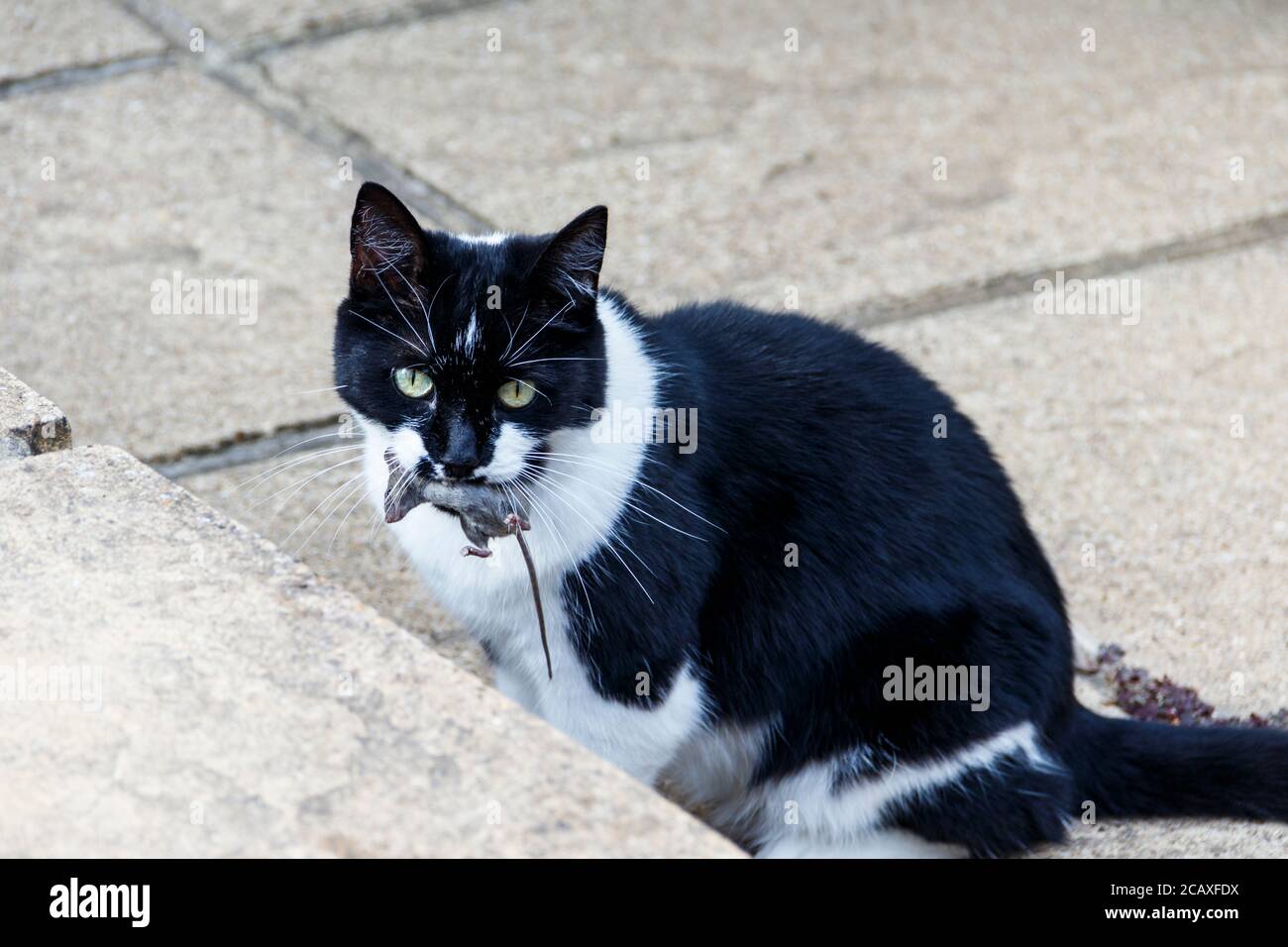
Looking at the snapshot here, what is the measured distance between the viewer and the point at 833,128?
568cm

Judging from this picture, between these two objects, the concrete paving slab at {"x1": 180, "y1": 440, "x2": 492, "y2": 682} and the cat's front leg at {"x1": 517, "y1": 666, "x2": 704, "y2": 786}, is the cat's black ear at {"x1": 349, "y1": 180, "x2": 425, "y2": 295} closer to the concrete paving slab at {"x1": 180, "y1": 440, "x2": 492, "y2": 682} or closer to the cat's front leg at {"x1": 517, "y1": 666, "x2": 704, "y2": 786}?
the cat's front leg at {"x1": 517, "y1": 666, "x2": 704, "y2": 786}

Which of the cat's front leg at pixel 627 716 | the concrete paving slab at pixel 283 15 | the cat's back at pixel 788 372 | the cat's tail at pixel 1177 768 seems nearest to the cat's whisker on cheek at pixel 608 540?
the cat's front leg at pixel 627 716

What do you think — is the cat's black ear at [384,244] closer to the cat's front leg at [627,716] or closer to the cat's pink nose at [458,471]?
the cat's pink nose at [458,471]

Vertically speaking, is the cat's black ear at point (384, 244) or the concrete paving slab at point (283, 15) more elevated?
the concrete paving slab at point (283, 15)

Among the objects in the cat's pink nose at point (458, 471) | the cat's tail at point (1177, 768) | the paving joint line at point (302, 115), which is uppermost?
the paving joint line at point (302, 115)

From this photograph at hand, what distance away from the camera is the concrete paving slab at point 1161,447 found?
3590 mm

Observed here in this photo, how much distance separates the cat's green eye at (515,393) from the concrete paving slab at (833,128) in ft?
7.14

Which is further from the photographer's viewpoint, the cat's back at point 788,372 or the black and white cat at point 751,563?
the cat's back at point 788,372

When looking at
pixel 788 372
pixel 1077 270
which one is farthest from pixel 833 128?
pixel 788 372

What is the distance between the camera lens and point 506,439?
264cm

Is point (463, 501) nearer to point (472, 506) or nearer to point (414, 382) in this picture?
point (472, 506)

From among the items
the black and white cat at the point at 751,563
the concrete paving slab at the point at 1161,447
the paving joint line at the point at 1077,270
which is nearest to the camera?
the black and white cat at the point at 751,563

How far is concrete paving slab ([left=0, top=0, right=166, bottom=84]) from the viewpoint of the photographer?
19.6 feet
